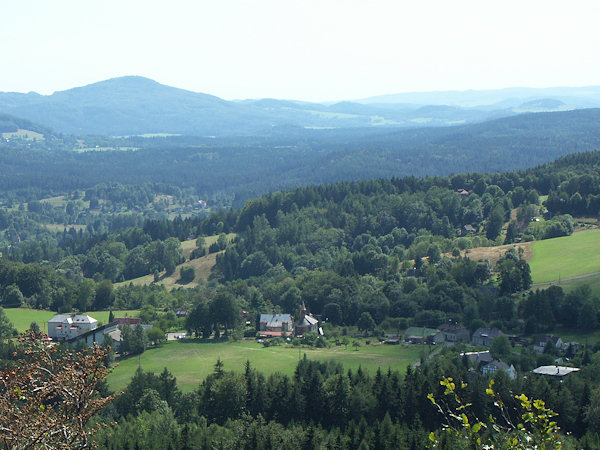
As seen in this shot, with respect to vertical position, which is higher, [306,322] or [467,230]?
[467,230]

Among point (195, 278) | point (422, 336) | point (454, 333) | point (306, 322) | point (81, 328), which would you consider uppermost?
point (454, 333)

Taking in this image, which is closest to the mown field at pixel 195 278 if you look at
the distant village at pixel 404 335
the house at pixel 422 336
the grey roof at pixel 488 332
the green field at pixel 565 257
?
the distant village at pixel 404 335

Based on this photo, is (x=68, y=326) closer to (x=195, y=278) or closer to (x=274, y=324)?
(x=274, y=324)

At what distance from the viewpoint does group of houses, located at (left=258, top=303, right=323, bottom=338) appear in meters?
72.6

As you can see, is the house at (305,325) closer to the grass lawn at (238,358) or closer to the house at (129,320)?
the grass lawn at (238,358)

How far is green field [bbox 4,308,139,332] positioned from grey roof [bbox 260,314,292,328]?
1424cm

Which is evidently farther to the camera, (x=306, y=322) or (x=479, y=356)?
(x=306, y=322)

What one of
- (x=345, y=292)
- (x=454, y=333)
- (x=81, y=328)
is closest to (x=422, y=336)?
(x=454, y=333)

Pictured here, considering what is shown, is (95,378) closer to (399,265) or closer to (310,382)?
(310,382)

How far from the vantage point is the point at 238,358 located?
2422 inches

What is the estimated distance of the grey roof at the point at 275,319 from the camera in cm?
7431

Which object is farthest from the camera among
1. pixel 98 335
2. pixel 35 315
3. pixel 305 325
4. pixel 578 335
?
pixel 35 315

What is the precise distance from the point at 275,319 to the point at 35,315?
79.1 feet

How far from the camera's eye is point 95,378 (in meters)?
13.7
